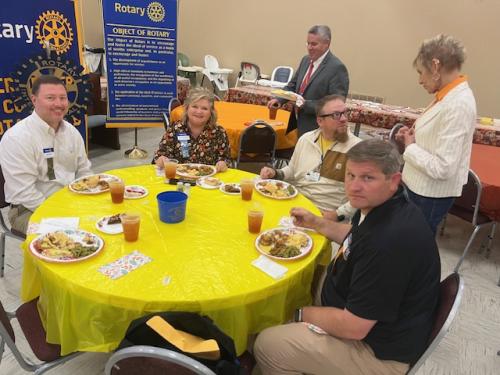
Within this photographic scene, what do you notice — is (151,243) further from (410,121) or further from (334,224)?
(410,121)

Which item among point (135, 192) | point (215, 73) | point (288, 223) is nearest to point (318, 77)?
point (288, 223)

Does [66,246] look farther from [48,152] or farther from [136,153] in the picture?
[136,153]

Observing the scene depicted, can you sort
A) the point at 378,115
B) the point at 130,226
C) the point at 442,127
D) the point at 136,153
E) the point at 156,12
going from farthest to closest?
the point at 136,153 → the point at 378,115 → the point at 156,12 → the point at 442,127 → the point at 130,226

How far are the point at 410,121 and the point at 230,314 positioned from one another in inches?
161

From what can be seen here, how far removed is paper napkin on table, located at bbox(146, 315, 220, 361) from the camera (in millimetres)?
1088

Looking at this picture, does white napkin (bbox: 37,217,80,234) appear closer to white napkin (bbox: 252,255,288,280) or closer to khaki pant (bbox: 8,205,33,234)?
khaki pant (bbox: 8,205,33,234)

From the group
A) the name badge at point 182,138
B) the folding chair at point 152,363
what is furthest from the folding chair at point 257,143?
the folding chair at point 152,363

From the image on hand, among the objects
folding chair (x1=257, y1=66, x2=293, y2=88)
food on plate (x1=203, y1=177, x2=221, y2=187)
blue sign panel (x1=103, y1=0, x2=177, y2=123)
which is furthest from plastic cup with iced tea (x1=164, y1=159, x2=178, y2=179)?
folding chair (x1=257, y1=66, x2=293, y2=88)

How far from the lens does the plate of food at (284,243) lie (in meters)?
1.62

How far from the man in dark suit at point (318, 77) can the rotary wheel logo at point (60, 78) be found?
7.62ft

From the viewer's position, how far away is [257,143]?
3.74 meters

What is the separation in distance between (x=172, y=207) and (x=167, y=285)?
478 millimetres

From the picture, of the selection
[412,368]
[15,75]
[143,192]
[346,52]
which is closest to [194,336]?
[412,368]

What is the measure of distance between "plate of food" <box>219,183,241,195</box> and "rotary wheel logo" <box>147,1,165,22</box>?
3238 millimetres
